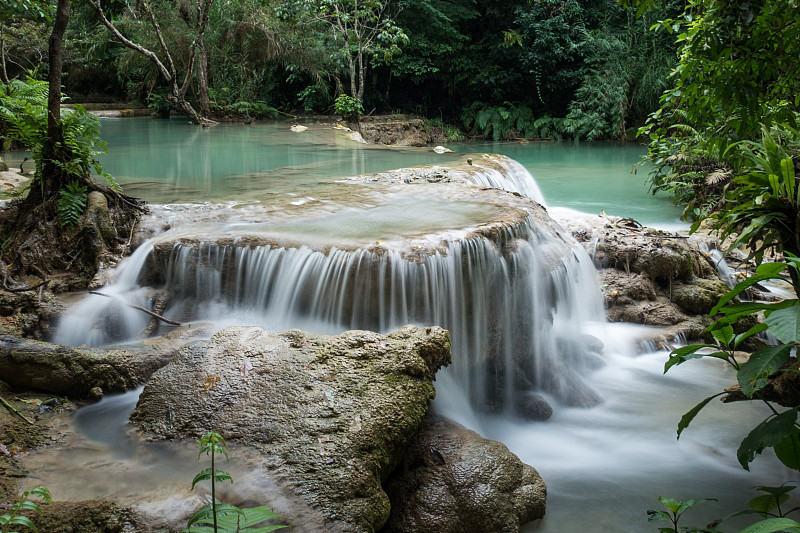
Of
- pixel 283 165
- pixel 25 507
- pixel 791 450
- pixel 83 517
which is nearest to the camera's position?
pixel 25 507

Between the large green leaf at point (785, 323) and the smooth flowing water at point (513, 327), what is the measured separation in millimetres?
1805

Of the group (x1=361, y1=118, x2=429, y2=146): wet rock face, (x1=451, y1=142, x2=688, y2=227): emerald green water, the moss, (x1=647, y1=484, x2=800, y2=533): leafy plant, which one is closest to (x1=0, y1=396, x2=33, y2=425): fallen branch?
the moss

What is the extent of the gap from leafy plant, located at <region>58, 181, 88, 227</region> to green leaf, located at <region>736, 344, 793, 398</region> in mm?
5187

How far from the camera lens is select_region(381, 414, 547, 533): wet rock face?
2.94 m

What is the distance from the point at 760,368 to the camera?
6.59 ft

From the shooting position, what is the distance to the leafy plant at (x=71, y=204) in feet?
16.7

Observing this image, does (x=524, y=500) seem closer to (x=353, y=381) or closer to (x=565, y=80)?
(x=353, y=381)

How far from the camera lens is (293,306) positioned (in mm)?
4688

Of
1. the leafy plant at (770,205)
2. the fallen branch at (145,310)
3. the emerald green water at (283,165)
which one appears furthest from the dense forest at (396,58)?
the leafy plant at (770,205)

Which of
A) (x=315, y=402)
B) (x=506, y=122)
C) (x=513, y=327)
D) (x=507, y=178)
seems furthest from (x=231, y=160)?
(x=506, y=122)

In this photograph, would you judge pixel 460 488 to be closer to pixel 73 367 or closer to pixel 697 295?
pixel 73 367

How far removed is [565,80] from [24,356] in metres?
21.6

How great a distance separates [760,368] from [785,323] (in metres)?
0.20

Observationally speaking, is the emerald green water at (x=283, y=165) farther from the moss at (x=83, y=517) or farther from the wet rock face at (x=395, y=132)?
the moss at (x=83, y=517)
